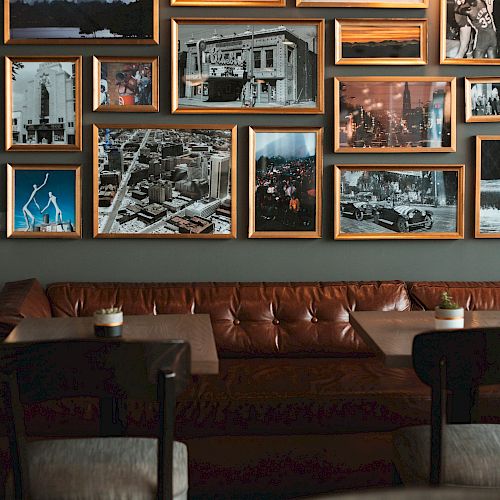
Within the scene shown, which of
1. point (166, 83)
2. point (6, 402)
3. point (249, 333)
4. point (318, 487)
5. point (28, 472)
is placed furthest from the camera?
point (166, 83)

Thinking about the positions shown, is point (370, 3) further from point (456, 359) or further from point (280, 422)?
point (456, 359)

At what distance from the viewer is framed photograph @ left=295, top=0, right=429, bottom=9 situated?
158 inches

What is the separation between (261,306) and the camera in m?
3.85

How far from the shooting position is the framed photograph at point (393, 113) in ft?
13.3

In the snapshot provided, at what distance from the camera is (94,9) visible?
3.95m

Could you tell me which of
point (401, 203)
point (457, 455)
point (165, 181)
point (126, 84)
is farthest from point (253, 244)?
point (457, 455)

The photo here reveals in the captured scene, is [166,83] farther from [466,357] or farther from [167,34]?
[466,357]

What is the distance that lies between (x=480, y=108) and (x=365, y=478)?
215 centimetres

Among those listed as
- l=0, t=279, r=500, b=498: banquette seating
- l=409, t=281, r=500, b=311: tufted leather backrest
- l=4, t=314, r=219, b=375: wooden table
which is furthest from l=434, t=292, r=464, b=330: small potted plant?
l=409, t=281, r=500, b=311: tufted leather backrest

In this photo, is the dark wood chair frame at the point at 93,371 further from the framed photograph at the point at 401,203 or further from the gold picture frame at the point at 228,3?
the gold picture frame at the point at 228,3

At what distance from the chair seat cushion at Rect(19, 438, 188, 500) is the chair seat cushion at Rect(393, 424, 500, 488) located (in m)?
0.71

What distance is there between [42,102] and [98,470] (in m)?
2.45

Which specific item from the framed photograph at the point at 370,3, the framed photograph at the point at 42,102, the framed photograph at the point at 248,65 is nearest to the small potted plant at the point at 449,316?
the framed photograph at the point at 248,65

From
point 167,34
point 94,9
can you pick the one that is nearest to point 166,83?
point 167,34
